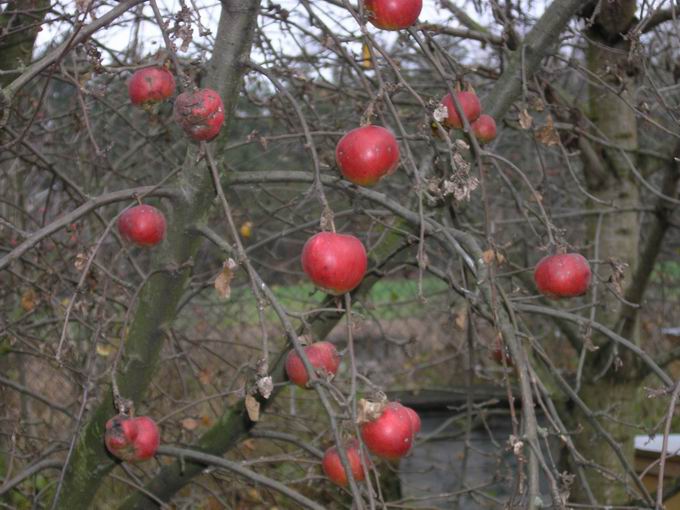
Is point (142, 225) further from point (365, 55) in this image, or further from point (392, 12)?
point (365, 55)

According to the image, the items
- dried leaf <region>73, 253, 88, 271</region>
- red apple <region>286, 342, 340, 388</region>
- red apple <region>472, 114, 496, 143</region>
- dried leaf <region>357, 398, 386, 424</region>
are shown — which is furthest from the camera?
red apple <region>472, 114, 496, 143</region>

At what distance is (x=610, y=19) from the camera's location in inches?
118

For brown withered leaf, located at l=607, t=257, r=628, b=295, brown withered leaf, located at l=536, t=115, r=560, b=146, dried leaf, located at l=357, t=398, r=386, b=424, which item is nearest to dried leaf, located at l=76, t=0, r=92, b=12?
dried leaf, located at l=357, t=398, r=386, b=424

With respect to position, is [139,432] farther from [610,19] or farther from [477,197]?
[477,197]

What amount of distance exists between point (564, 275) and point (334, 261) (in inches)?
21.5

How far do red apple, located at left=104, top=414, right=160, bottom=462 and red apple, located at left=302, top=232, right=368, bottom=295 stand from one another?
2.09 feet

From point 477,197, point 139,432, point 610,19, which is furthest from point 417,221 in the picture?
point 477,197

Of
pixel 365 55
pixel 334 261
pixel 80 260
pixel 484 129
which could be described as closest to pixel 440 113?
pixel 334 261

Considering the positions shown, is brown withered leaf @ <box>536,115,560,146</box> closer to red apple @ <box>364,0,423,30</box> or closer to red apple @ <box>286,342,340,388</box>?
red apple @ <box>364,0,423,30</box>

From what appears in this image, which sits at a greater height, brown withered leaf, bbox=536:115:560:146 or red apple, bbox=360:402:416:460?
brown withered leaf, bbox=536:115:560:146

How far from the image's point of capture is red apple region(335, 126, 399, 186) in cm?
133

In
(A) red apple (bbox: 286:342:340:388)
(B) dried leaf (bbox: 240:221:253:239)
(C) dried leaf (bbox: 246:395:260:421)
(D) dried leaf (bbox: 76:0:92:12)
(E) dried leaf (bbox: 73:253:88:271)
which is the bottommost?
(B) dried leaf (bbox: 240:221:253:239)

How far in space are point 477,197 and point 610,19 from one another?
5.44ft

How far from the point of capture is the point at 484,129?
6.20ft
